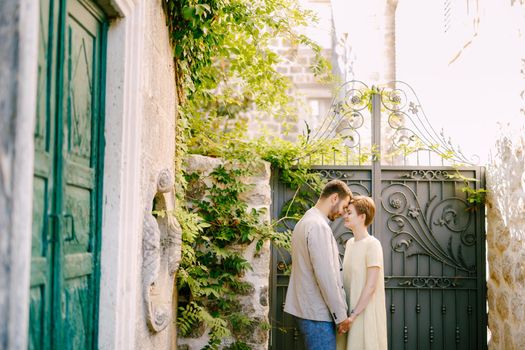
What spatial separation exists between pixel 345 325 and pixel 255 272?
987 mm

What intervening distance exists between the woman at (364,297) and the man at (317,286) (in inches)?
4.4

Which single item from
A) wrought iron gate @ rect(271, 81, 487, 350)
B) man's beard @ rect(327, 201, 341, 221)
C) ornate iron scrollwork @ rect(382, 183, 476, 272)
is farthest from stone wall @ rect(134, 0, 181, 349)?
ornate iron scrollwork @ rect(382, 183, 476, 272)

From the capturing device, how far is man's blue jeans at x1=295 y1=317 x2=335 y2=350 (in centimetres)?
416

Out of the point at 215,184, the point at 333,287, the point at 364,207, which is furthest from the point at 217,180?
the point at 333,287

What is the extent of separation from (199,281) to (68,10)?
2760 mm

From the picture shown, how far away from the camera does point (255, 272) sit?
4.91m

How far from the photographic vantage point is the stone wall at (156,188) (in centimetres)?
311

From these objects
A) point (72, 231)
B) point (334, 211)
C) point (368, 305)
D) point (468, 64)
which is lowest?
point (368, 305)

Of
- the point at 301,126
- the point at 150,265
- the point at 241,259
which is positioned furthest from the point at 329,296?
the point at 301,126

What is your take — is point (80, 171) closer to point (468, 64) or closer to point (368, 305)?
point (368, 305)

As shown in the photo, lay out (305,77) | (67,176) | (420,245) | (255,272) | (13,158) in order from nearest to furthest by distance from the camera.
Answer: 1. (13,158)
2. (67,176)
3. (255,272)
4. (420,245)
5. (305,77)

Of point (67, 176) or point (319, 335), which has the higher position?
point (67, 176)

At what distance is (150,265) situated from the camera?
3.12 meters

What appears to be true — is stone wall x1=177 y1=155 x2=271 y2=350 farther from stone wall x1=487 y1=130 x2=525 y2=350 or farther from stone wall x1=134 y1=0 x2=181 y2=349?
stone wall x1=487 y1=130 x2=525 y2=350
